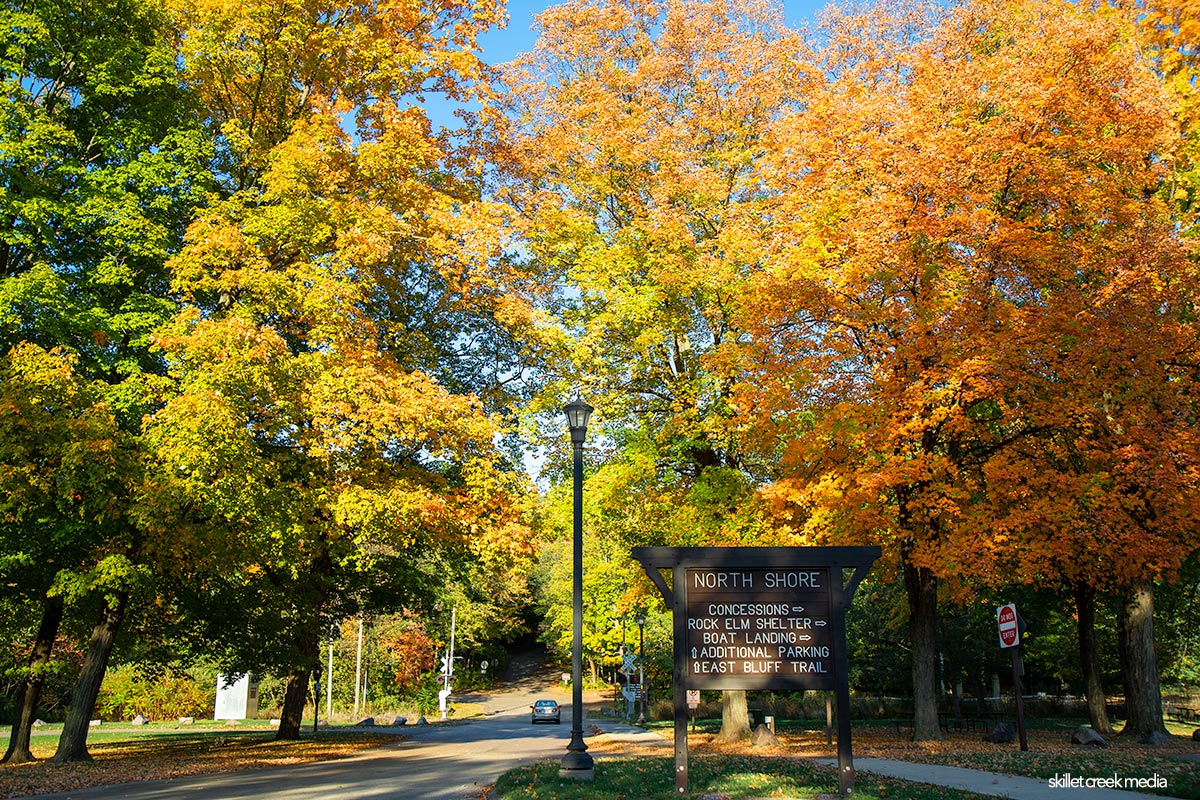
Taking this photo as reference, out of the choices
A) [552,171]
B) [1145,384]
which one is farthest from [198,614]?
[1145,384]

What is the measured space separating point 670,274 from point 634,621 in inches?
1036

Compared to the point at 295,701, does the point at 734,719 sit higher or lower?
higher

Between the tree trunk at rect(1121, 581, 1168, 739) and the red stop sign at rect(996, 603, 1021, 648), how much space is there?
5413 mm

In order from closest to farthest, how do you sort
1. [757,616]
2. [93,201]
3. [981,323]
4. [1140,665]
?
[757,616] → [93,201] → [981,323] → [1140,665]

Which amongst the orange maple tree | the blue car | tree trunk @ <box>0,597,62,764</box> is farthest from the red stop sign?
the blue car

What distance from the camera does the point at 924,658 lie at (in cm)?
1891

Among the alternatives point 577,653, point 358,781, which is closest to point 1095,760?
point 577,653

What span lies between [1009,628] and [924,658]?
378cm

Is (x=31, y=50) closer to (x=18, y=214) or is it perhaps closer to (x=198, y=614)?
(x=18, y=214)

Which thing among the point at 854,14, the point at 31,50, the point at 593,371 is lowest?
the point at 593,371

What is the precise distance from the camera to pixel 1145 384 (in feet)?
53.2

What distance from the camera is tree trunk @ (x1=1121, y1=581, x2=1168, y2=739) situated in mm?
18203

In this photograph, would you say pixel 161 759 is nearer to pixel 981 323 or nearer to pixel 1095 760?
pixel 1095 760

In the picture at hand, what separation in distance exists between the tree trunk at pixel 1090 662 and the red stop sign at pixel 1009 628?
24.0ft
